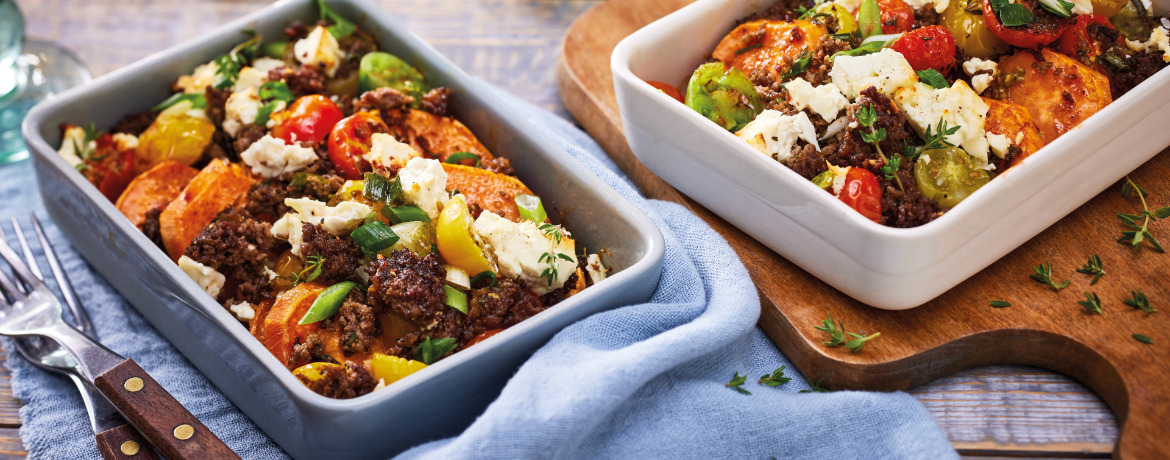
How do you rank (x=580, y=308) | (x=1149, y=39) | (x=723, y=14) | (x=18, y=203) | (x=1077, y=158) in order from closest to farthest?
1. (x=580, y=308)
2. (x=1077, y=158)
3. (x=1149, y=39)
4. (x=723, y=14)
5. (x=18, y=203)

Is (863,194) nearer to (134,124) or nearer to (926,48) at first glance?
(926,48)

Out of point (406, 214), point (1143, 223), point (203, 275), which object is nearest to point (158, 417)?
point (203, 275)

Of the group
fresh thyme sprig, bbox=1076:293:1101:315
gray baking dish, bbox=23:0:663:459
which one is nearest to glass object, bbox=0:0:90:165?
gray baking dish, bbox=23:0:663:459

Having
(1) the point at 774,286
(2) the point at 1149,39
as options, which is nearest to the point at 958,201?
(1) the point at 774,286

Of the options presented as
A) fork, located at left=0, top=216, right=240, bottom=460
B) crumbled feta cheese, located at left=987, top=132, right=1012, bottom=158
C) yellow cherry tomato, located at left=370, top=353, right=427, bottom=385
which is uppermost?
crumbled feta cheese, located at left=987, top=132, right=1012, bottom=158

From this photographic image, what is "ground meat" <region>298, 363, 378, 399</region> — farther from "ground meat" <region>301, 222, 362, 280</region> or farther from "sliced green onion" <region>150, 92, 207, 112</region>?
"sliced green onion" <region>150, 92, 207, 112</region>

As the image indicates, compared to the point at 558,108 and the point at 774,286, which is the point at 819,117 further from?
the point at 558,108
